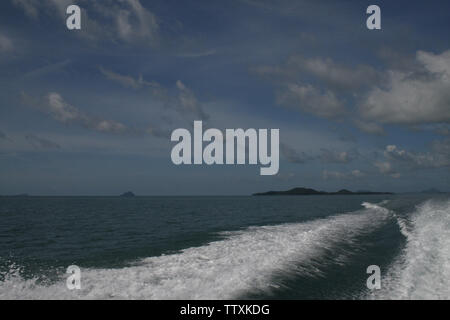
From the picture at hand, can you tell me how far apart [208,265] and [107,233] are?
14160 millimetres

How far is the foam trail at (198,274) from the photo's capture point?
10812 millimetres

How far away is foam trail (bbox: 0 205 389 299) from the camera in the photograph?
1081 centimetres

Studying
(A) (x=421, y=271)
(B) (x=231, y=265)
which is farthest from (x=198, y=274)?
(A) (x=421, y=271)

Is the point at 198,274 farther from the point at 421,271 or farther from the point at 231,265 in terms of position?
the point at 421,271

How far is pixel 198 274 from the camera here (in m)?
12.9

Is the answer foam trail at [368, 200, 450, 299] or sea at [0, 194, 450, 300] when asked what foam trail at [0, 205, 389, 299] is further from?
foam trail at [368, 200, 450, 299]

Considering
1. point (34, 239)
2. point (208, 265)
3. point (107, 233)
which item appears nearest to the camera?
point (208, 265)

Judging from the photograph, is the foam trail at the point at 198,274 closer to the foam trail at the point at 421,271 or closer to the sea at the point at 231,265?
the sea at the point at 231,265
